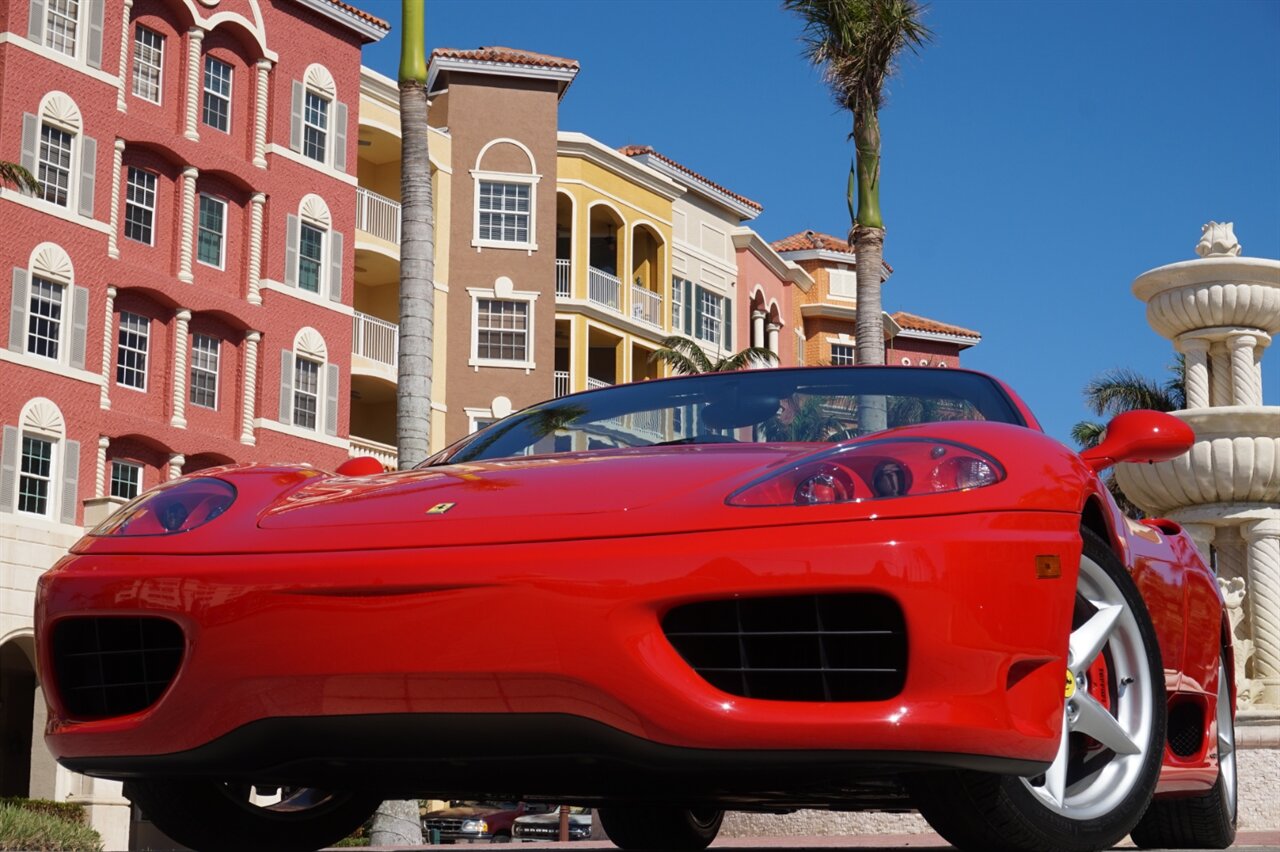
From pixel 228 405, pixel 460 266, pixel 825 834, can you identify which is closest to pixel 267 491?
pixel 825 834

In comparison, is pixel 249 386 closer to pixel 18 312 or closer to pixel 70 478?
pixel 70 478

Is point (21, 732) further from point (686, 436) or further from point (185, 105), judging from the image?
point (686, 436)

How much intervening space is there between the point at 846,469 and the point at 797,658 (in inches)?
16.1

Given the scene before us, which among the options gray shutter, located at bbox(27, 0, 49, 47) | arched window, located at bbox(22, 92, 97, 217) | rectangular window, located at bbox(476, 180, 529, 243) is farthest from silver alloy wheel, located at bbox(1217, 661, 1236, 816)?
→ rectangular window, located at bbox(476, 180, 529, 243)

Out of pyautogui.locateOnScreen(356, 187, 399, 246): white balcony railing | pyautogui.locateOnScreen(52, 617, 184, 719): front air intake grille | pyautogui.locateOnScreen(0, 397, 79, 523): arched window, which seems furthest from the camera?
pyautogui.locateOnScreen(356, 187, 399, 246): white balcony railing

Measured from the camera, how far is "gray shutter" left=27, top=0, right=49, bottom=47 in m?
30.3

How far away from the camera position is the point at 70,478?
1182 inches

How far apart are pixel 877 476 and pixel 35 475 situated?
28.2 metres

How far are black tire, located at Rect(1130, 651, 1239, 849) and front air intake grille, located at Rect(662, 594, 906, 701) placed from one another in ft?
7.84

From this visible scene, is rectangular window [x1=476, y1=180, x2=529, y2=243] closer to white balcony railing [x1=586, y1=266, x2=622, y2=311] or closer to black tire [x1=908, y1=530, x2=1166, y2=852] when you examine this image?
white balcony railing [x1=586, y1=266, x2=622, y2=311]

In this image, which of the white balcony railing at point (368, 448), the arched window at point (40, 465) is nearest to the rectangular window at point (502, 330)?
the white balcony railing at point (368, 448)

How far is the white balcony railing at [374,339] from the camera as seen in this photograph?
39094 mm

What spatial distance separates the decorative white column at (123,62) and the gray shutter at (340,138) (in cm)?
611

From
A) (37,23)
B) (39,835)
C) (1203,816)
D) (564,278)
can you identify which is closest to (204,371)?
(37,23)
